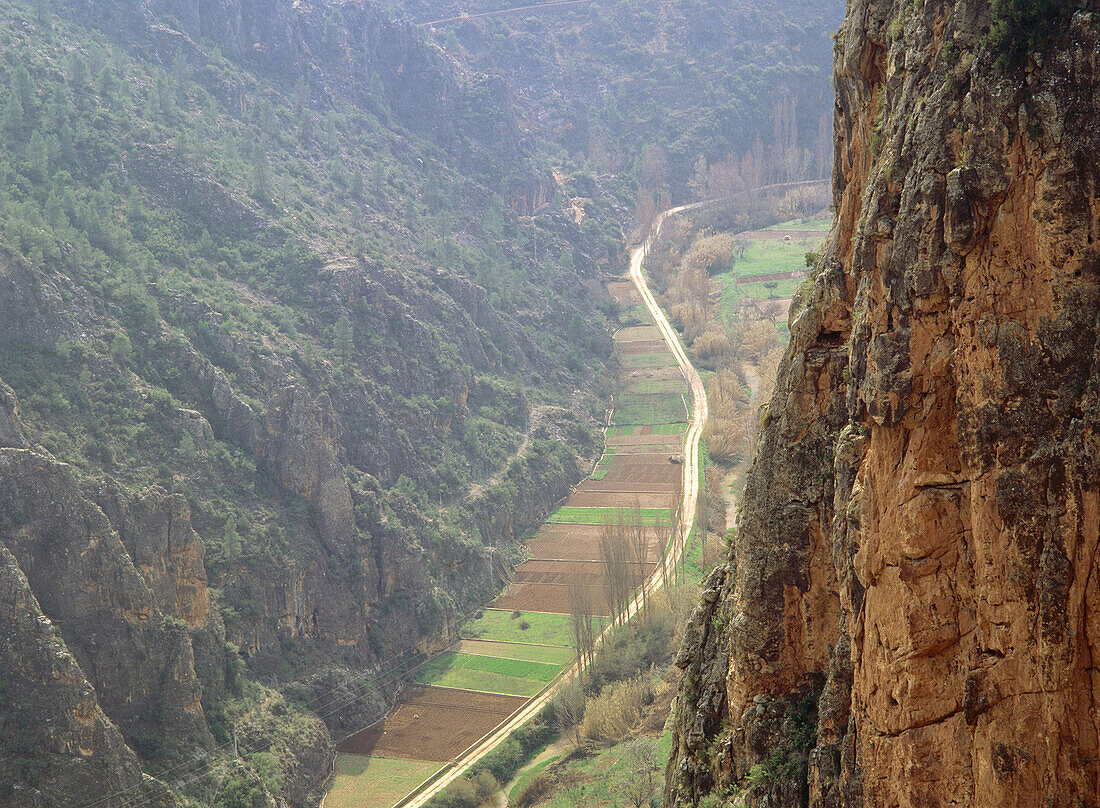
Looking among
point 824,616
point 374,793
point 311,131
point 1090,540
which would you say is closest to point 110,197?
point 311,131

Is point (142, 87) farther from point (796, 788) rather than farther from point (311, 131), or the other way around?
point (796, 788)

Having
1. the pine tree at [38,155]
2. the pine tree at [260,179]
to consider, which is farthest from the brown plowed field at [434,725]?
the pine tree at [260,179]

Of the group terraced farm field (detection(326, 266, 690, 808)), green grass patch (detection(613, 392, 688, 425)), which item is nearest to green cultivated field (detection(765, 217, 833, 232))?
terraced farm field (detection(326, 266, 690, 808))

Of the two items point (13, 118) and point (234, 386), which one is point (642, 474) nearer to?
point (234, 386)

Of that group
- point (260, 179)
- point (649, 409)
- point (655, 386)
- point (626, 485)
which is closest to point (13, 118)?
point (260, 179)

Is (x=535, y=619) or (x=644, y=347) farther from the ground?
(x=644, y=347)

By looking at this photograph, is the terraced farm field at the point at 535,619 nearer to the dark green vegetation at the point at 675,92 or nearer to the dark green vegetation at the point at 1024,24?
the dark green vegetation at the point at 1024,24

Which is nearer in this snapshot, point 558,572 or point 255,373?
point 255,373

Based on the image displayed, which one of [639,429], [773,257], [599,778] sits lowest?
[599,778]
